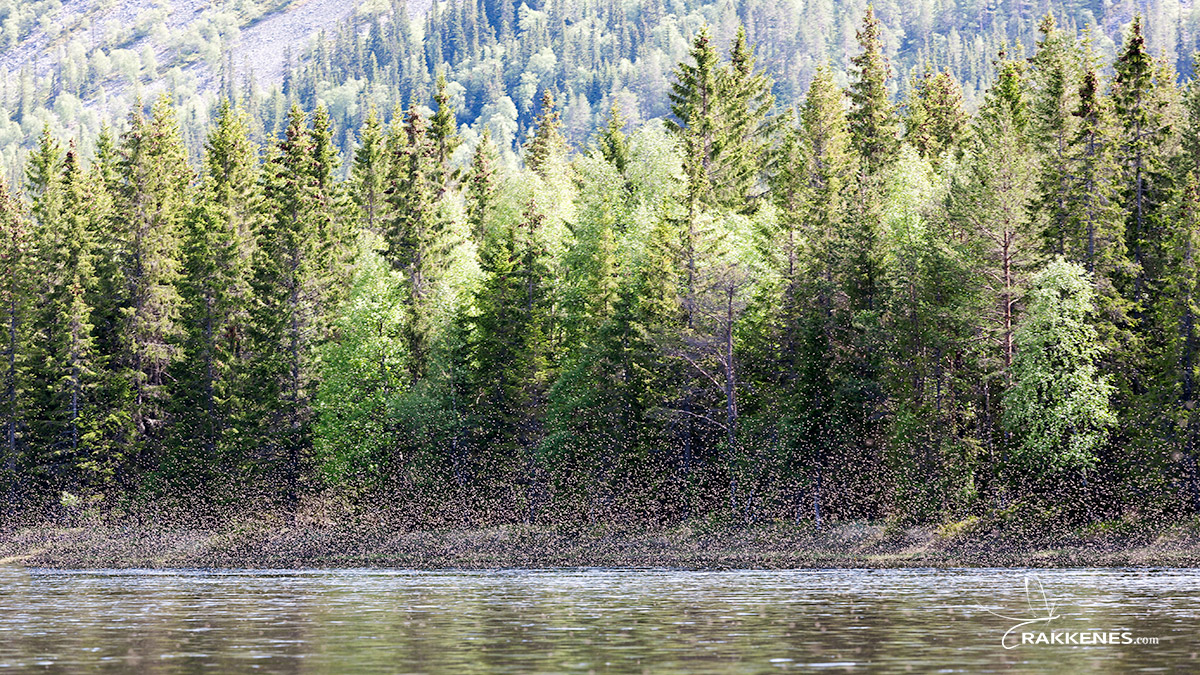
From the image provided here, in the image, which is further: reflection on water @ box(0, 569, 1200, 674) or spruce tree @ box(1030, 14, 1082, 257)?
spruce tree @ box(1030, 14, 1082, 257)

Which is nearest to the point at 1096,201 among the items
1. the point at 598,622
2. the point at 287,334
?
the point at 598,622

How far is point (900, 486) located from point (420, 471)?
23.6m

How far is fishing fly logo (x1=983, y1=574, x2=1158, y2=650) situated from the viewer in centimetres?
2777

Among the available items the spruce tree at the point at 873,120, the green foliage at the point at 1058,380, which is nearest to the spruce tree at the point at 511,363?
the spruce tree at the point at 873,120

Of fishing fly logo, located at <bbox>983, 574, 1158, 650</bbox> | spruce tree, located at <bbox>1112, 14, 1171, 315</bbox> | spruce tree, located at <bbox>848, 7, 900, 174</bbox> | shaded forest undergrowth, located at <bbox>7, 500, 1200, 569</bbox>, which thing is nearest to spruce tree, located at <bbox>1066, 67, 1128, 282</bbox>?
spruce tree, located at <bbox>1112, 14, 1171, 315</bbox>

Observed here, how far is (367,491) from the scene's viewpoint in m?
73.9

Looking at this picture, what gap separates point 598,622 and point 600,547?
29443 mm

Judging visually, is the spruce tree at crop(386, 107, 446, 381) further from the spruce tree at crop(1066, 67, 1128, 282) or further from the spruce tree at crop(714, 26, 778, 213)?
the spruce tree at crop(1066, 67, 1128, 282)

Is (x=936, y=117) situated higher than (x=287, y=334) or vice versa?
(x=936, y=117)

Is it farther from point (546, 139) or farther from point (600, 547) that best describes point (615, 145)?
point (600, 547)

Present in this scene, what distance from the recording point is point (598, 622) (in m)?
33.7

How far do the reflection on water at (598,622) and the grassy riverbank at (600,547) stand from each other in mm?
4689

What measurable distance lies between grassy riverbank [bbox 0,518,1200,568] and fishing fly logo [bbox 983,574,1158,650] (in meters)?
21.6

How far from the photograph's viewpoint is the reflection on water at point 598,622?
25.7 metres
